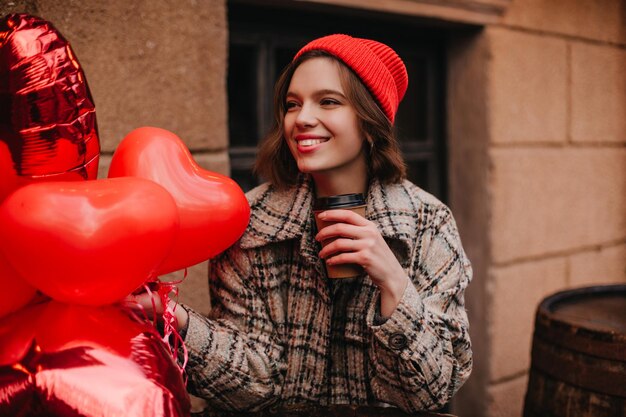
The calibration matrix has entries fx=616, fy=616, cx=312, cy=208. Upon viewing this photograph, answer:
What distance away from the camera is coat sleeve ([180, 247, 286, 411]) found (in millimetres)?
1381

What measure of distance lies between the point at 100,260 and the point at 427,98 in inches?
95.4

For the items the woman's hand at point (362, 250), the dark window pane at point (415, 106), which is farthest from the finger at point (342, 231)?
the dark window pane at point (415, 106)

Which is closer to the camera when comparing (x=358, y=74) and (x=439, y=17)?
(x=358, y=74)

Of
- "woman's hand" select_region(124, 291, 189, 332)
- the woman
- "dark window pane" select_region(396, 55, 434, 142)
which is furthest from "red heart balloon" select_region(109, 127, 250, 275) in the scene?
"dark window pane" select_region(396, 55, 434, 142)

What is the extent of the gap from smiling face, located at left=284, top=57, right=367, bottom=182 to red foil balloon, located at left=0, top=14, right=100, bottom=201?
57 cm

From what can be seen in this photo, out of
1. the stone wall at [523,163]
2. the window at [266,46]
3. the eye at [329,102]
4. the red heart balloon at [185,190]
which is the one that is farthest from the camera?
the stone wall at [523,163]

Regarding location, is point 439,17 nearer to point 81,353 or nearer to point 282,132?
point 282,132

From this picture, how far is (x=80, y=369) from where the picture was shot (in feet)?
2.96

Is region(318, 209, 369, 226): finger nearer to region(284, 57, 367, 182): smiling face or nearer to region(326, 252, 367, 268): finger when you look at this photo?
region(326, 252, 367, 268): finger

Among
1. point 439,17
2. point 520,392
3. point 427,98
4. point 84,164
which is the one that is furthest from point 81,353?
point 520,392

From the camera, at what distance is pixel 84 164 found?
999 mm

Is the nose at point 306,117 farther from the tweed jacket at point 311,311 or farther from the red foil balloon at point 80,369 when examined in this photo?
the red foil balloon at point 80,369

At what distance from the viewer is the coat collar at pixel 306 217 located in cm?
151

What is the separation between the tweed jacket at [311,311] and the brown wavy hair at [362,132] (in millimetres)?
40
